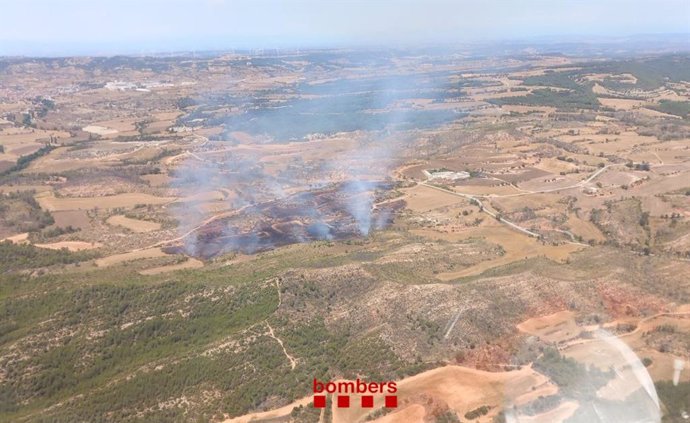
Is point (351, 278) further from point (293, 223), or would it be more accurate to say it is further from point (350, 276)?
point (293, 223)

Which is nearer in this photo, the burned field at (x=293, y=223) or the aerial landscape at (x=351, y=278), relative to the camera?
the aerial landscape at (x=351, y=278)

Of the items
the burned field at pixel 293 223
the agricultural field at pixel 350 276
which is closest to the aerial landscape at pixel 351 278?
the agricultural field at pixel 350 276

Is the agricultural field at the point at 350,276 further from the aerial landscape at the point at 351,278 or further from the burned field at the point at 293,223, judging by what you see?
the burned field at the point at 293,223

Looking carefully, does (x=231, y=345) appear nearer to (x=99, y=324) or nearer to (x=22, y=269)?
(x=99, y=324)

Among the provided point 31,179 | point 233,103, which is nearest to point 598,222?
point 31,179

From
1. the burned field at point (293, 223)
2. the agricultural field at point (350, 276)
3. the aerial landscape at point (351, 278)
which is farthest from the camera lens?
the burned field at point (293, 223)


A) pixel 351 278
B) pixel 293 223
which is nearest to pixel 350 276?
pixel 351 278
